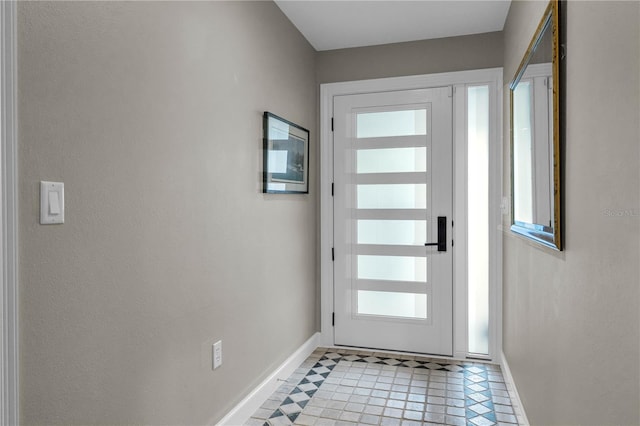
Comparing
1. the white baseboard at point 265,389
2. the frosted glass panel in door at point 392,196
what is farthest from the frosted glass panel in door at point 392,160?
the white baseboard at point 265,389

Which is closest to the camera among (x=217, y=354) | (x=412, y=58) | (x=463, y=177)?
(x=217, y=354)

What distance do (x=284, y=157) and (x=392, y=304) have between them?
1.47m

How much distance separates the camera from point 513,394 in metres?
2.68

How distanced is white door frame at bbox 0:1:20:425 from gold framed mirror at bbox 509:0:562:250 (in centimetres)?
161

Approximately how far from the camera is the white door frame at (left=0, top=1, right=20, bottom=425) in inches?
43.8

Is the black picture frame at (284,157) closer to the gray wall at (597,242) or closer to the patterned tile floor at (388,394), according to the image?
the patterned tile floor at (388,394)

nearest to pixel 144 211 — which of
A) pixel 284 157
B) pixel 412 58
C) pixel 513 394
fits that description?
pixel 284 157

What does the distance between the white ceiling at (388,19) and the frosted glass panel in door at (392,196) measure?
3.67 ft

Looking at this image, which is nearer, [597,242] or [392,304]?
[597,242]

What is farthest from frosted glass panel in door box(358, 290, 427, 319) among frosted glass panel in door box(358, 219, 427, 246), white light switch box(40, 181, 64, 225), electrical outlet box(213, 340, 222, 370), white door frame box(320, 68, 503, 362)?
white light switch box(40, 181, 64, 225)

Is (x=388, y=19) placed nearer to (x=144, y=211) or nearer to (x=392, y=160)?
(x=392, y=160)

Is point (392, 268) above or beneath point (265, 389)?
above

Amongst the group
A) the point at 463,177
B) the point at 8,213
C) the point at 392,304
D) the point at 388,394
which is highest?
the point at 463,177

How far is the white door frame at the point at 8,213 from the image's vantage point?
1.11m
